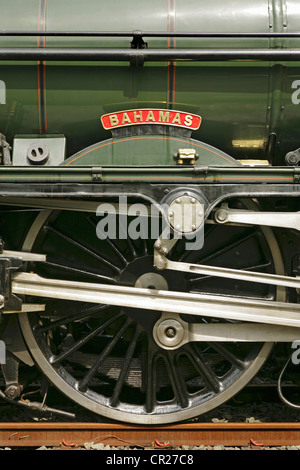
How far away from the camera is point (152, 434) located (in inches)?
128

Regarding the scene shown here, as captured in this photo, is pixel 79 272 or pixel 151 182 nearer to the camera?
pixel 151 182

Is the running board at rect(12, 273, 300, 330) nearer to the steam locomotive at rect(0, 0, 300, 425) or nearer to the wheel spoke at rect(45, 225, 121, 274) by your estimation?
the steam locomotive at rect(0, 0, 300, 425)

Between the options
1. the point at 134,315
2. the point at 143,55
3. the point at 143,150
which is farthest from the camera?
the point at 134,315

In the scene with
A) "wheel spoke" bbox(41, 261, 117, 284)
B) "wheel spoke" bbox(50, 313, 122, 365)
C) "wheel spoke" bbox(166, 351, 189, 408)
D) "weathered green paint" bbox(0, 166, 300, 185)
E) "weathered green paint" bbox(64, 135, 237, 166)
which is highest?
"weathered green paint" bbox(64, 135, 237, 166)

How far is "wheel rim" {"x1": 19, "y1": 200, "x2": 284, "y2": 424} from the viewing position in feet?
10.6

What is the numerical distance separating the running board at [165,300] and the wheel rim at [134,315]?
173 millimetres

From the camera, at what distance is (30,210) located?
3.14m

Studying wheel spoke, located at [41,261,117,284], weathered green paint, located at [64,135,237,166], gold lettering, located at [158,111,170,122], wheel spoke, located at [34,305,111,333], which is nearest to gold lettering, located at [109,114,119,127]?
weathered green paint, located at [64,135,237,166]

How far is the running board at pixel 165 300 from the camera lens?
9.91 feet

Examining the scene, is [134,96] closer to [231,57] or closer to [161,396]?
[231,57]

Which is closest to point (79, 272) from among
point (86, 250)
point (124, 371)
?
point (86, 250)

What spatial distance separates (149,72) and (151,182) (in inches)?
27.8

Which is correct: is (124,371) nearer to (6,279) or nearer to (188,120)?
(6,279)
